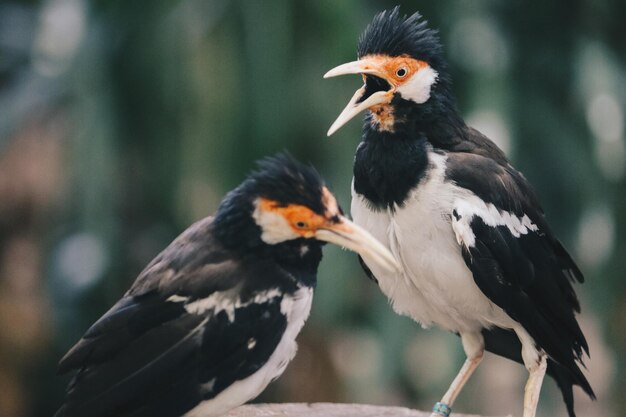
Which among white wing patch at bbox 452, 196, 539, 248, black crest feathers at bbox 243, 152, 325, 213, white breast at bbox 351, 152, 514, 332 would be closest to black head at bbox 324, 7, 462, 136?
white breast at bbox 351, 152, 514, 332

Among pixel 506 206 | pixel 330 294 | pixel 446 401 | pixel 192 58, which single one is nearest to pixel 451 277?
pixel 506 206

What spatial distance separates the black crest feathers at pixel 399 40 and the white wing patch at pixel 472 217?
1.51ft

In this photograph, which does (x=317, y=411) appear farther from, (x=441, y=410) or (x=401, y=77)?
(x=401, y=77)

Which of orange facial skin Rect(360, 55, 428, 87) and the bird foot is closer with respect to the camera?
orange facial skin Rect(360, 55, 428, 87)

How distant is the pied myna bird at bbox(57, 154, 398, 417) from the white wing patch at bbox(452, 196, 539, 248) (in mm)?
387

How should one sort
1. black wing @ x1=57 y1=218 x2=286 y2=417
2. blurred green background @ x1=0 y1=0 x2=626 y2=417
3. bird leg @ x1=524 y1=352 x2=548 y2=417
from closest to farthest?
black wing @ x1=57 y1=218 x2=286 y2=417, bird leg @ x1=524 y1=352 x2=548 y2=417, blurred green background @ x1=0 y1=0 x2=626 y2=417

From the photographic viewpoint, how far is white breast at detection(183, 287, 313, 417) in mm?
2934

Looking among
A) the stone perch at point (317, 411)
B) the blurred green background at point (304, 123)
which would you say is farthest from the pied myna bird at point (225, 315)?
the blurred green background at point (304, 123)

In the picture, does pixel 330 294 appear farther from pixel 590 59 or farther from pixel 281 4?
pixel 590 59

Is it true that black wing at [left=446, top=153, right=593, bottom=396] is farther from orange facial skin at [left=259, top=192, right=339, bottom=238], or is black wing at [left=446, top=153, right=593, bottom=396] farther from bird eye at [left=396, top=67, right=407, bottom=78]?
orange facial skin at [left=259, top=192, right=339, bottom=238]

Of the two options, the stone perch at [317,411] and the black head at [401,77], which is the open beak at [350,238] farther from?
the stone perch at [317,411]

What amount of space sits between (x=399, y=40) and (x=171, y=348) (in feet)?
3.92

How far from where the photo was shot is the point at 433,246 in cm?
334

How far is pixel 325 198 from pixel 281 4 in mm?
2809
